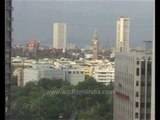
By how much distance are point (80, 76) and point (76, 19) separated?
324 mm

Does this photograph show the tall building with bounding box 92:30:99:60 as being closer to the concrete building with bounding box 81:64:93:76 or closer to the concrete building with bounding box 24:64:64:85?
the concrete building with bounding box 81:64:93:76

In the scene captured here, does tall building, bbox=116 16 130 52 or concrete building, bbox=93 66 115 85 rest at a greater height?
tall building, bbox=116 16 130 52

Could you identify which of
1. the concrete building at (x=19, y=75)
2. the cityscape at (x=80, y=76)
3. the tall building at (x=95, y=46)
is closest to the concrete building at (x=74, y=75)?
the cityscape at (x=80, y=76)

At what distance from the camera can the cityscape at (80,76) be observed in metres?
1.43

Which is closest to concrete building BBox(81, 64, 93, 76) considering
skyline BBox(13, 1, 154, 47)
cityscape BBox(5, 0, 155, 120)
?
cityscape BBox(5, 0, 155, 120)

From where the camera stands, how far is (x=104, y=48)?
146cm

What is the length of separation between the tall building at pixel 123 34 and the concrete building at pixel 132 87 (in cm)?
4

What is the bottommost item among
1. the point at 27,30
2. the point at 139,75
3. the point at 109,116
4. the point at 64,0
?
the point at 109,116

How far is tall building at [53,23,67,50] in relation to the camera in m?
1.43

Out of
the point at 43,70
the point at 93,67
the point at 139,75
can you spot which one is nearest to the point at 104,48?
the point at 93,67

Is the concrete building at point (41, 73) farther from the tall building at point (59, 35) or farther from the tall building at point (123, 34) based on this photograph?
the tall building at point (123, 34)

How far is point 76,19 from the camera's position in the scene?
1.45m

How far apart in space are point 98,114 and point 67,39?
462 mm

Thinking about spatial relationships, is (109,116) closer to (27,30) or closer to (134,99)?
(134,99)
